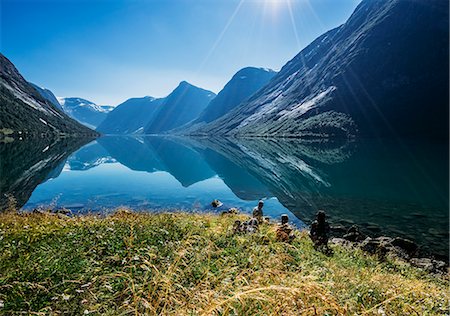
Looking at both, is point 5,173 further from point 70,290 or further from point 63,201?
point 70,290

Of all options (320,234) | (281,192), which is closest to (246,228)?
(320,234)

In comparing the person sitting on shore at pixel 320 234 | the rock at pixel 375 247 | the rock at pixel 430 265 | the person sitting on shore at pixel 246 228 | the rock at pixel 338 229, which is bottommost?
the rock at pixel 430 265

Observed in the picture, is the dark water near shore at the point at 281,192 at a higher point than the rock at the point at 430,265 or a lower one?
higher

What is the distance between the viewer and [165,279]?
6879 millimetres

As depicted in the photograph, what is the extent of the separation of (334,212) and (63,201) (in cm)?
3302

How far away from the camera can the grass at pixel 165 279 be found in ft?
19.2

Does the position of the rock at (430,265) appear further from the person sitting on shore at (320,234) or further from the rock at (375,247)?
the person sitting on shore at (320,234)

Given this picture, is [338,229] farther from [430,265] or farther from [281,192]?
[281,192]

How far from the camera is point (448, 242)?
22.9 metres

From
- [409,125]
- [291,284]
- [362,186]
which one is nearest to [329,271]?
[291,284]

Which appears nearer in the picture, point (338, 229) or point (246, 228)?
point (246, 228)

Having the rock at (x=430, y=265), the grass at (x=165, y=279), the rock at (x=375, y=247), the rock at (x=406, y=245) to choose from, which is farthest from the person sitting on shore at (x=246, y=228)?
the rock at (x=406, y=245)

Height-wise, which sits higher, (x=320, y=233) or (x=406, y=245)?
(x=320, y=233)

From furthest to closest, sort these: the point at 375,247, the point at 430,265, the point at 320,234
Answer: the point at 375,247, the point at 430,265, the point at 320,234
